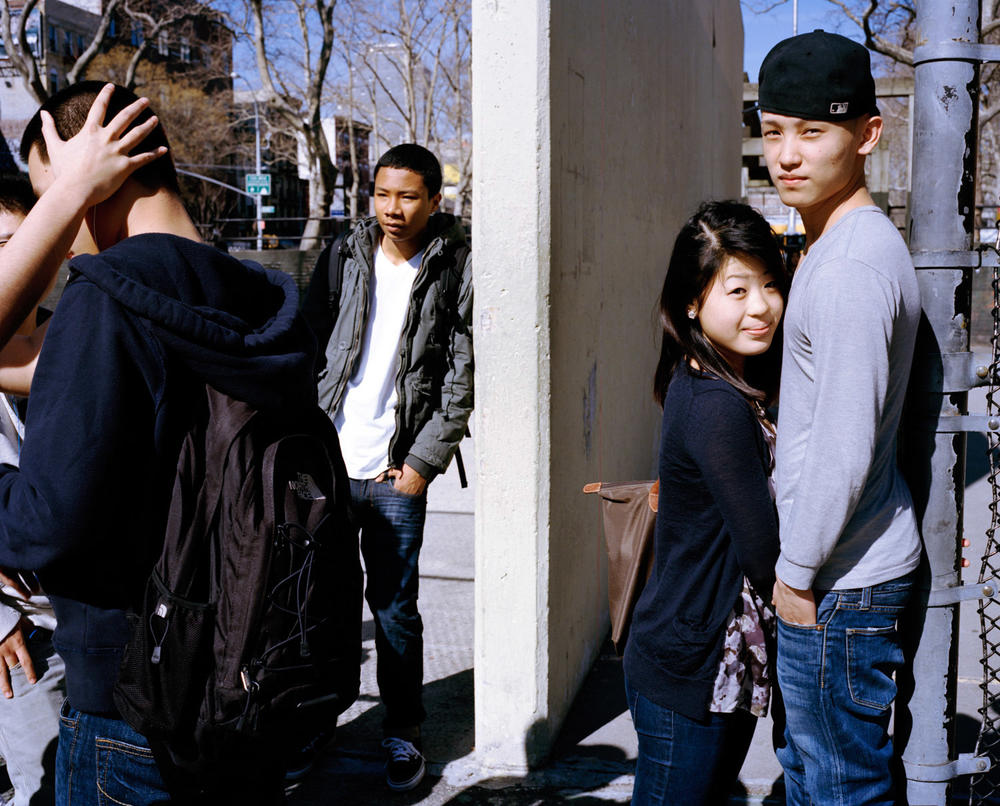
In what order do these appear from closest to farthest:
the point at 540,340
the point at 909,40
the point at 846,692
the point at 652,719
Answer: the point at 846,692 → the point at 652,719 → the point at 540,340 → the point at 909,40

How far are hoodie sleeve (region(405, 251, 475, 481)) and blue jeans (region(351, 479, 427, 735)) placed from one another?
173 millimetres

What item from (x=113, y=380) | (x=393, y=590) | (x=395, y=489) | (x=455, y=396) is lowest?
(x=393, y=590)

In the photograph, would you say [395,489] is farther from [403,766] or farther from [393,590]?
[403,766]

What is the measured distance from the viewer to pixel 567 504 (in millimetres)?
3615

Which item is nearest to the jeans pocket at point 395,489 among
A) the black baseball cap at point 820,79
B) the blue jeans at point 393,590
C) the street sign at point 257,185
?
the blue jeans at point 393,590

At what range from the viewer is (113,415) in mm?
1550

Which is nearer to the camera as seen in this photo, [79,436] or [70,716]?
[79,436]

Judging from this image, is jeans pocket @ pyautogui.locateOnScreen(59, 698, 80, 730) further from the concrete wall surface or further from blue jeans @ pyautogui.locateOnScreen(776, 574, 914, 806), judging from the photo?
the concrete wall surface

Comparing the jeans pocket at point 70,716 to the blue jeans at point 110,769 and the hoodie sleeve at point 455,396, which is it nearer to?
the blue jeans at point 110,769

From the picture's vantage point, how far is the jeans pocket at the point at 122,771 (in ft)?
5.49

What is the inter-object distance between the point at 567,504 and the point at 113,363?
2275 millimetres

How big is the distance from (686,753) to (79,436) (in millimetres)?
1317

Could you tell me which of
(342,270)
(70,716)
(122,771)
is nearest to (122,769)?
(122,771)

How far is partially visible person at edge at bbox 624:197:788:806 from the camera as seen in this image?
193cm
